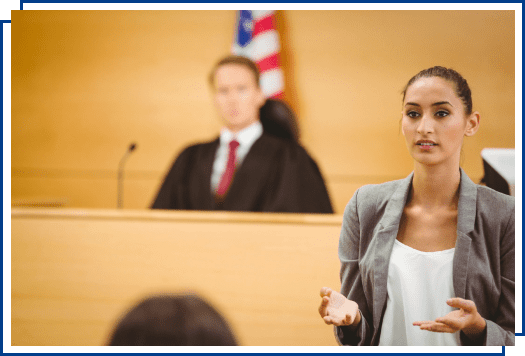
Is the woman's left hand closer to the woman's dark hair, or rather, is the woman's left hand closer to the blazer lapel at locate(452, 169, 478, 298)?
the blazer lapel at locate(452, 169, 478, 298)

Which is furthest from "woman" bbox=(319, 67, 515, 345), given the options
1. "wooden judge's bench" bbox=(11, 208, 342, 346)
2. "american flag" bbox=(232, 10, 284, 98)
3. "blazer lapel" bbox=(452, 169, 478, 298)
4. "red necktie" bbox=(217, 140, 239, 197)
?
"american flag" bbox=(232, 10, 284, 98)

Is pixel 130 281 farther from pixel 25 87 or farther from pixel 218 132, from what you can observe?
pixel 25 87

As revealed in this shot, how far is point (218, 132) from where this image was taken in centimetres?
308

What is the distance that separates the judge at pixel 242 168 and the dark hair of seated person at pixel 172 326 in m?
1.87

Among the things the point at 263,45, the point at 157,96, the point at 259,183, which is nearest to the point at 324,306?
the point at 259,183

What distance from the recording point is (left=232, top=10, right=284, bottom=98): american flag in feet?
9.36

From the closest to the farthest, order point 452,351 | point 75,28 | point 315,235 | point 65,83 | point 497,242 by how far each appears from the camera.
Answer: point 497,242 < point 452,351 < point 315,235 < point 75,28 < point 65,83

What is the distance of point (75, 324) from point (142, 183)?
147 centimetres

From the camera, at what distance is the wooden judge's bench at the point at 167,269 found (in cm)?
175

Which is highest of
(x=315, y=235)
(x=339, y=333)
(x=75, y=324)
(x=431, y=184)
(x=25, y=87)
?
(x=25, y=87)

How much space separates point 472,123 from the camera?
144cm

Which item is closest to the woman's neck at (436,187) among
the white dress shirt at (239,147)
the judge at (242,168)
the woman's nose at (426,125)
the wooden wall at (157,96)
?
the woman's nose at (426,125)

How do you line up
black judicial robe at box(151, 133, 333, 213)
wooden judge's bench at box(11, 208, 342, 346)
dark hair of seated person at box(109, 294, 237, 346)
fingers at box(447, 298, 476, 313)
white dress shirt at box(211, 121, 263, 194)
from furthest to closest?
white dress shirt at box(211, 121, 263, 194)
black judicial robe at box(151, 133, 333, 213)
wooden judge's bench at box(11, 208, 342, 346)
fingers at box(447, 298, 476, 313)
dark hair of seated person at box(109, 294, 237, 346)

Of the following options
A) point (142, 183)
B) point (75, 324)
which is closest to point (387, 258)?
point (75, 324)
